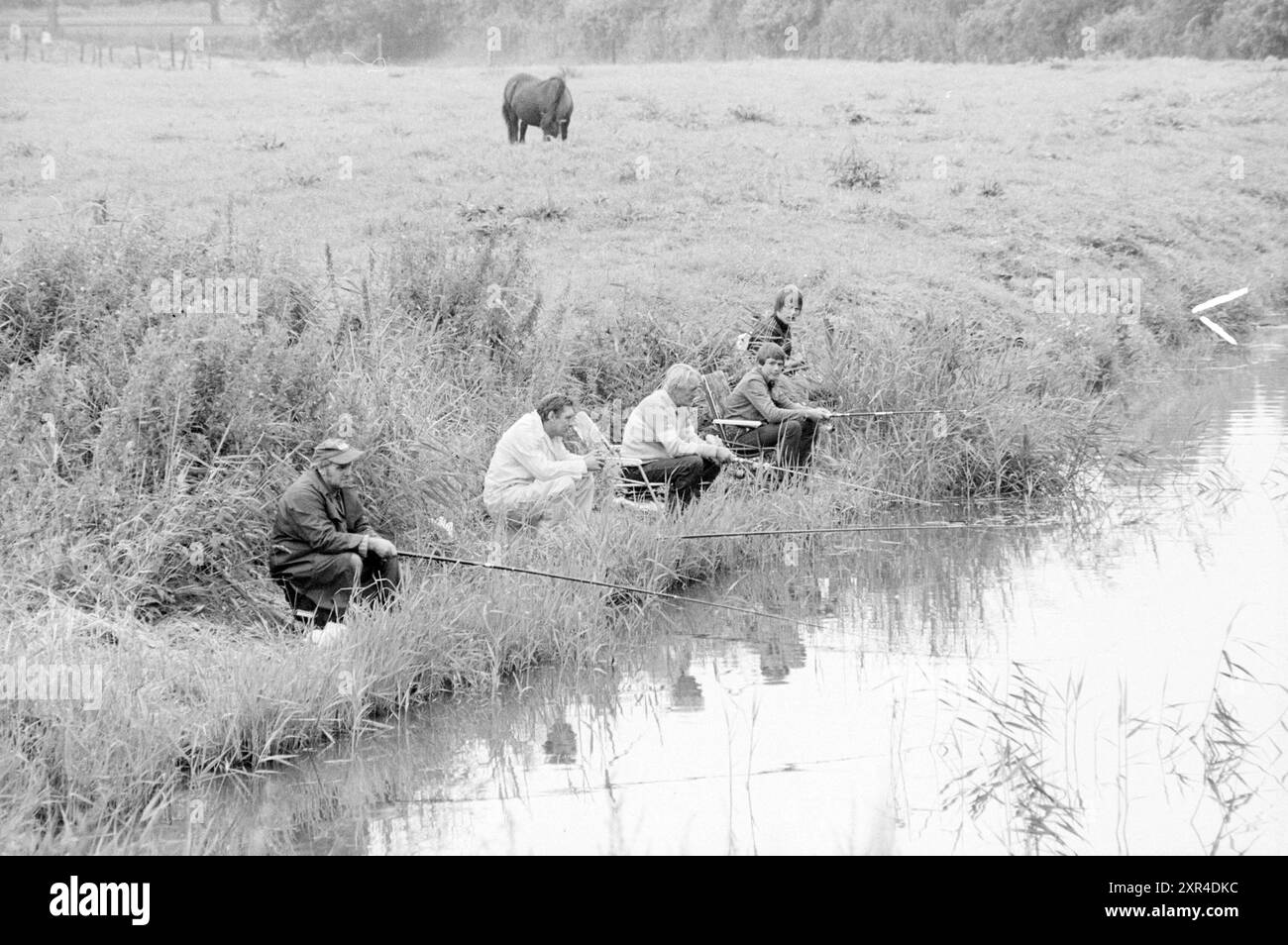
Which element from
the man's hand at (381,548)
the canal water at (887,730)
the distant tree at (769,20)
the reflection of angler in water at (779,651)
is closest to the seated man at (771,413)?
the canal water at (887,730)

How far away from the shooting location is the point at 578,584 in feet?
30.8

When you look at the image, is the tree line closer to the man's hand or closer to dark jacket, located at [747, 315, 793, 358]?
dark jacket, located at [747, 315, 793, 358]

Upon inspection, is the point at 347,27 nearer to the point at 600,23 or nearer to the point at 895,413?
the point at 600,23

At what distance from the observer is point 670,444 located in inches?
448

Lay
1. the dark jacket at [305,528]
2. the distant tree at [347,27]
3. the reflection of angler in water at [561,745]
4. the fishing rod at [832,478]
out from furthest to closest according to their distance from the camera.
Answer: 1. the distant tree at [347,27]
2. the fishing rod at [832,478]
3. the dark jacket at [305,528]
4. the reflection of angler in water at [561,745]

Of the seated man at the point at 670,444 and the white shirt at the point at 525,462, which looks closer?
the white shirt at the point at 525,462

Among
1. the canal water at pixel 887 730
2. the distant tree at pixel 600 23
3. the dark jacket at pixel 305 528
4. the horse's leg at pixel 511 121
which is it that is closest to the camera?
the canal water at pixel 887 730

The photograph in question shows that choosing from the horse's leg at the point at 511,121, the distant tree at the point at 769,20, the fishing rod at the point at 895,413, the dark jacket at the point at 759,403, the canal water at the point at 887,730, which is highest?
the distant tree at the point at 769,20

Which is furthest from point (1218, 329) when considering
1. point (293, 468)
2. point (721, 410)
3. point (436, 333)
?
point (293, 468)

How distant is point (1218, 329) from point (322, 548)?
16528 mm

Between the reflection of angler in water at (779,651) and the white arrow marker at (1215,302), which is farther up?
the white arrow marker at (1215,302)

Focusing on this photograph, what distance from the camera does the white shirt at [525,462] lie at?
10.3 m

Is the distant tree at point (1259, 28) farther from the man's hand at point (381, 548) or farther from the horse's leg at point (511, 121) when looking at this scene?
the man's hand at point (381, 548)

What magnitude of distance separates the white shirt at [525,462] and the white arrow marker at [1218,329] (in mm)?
14269
